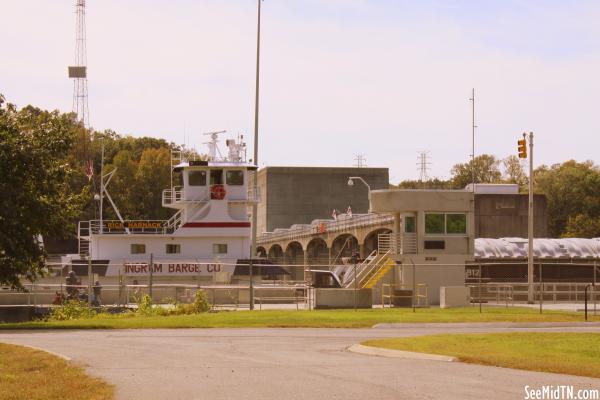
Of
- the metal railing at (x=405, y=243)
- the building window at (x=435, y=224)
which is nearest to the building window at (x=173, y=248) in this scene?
the metal railing at (x=405, y=243)

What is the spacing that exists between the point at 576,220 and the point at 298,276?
31.3 m

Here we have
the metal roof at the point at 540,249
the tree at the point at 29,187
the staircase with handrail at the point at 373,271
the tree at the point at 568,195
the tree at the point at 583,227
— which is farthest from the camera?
the tree at the point at 568,195

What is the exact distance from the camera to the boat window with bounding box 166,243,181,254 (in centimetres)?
5112

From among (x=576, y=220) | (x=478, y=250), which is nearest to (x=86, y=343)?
(x=478, y=250)

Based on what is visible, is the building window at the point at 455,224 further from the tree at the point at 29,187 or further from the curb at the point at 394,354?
the curb at the point at 394,354

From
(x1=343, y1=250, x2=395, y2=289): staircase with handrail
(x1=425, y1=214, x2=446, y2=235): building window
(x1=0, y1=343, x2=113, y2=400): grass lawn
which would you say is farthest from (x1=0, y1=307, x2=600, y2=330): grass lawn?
(x1=425, y1=214, x2=446, y2=235): building window

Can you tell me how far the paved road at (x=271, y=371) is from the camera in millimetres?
12766

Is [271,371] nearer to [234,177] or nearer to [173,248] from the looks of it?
[173,248]

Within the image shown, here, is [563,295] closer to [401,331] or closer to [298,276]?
[401,331]

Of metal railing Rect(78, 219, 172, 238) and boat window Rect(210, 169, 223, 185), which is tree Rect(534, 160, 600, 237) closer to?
boat window Rect(210, 169, 223, 185)

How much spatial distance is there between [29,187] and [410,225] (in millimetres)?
22451

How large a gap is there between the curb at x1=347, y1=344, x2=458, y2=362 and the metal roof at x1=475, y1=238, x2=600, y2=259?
139 ft

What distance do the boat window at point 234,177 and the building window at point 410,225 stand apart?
10.2 m

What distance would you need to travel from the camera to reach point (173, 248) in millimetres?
51344
